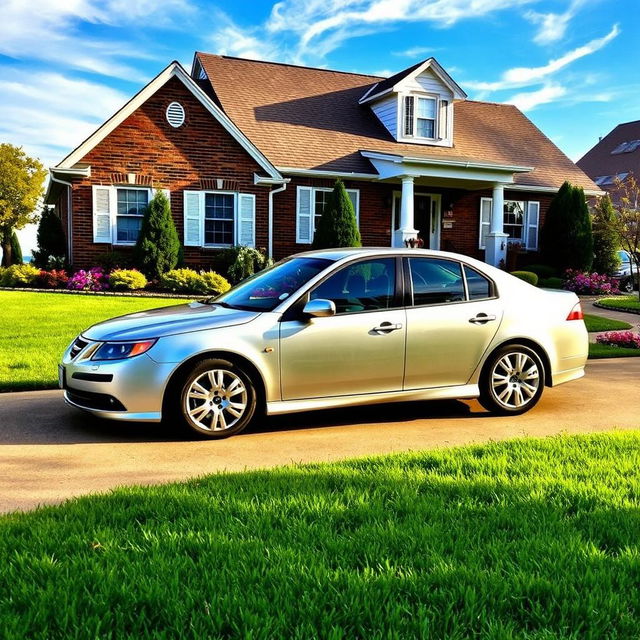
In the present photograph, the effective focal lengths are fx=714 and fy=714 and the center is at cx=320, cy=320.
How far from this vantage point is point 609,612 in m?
2.88

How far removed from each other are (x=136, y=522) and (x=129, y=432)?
2.53 m

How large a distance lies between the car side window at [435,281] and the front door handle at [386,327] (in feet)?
1.17

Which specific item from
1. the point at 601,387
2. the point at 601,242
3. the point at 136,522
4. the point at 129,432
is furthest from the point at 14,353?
the point at 601,242

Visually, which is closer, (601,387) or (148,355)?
(148,355)

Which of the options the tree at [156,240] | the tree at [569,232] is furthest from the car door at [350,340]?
the tree at [569,232]

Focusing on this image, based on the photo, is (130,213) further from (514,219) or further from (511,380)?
(511,380)

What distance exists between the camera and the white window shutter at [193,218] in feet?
68.9

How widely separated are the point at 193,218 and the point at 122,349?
15.7 m

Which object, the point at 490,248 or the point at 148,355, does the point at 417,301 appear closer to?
the point at 148,355

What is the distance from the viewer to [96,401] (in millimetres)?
5898

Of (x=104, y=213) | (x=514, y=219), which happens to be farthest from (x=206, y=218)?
(x=514, y=219)

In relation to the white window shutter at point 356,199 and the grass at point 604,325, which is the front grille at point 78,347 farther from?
the white window shutter at point 356,199

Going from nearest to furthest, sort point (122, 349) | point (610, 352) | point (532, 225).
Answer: point (122, 349), point (610, 352), point (532, 225)

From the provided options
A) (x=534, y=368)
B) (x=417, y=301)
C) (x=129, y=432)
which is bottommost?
(x=129, y=432)
